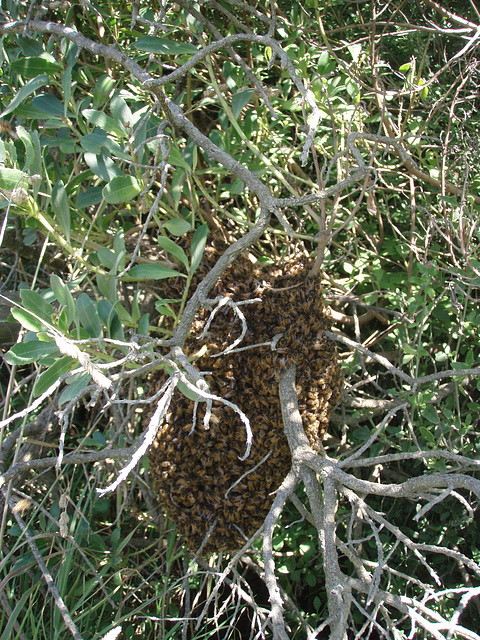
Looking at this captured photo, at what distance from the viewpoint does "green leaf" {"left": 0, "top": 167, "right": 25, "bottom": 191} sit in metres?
0.96

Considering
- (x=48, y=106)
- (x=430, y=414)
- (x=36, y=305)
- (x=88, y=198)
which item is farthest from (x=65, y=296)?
(x=430, y=414)

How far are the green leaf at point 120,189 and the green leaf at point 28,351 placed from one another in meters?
0.33

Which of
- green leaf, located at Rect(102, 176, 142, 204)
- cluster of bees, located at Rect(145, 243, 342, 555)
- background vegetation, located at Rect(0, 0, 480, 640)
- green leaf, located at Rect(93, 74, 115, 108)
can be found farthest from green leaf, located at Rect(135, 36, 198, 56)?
cluster of bees, located at Rect(145, 243, 342, 555)

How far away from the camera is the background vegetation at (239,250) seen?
1.14 metres

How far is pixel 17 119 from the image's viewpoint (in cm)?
171

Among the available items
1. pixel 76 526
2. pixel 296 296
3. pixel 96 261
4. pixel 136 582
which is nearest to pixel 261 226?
pixel 296 296

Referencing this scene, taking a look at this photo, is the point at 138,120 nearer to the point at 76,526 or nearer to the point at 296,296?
the point at 296,296

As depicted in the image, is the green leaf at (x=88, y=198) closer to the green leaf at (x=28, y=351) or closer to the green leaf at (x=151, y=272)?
the green leaf at (x=151, y=272)

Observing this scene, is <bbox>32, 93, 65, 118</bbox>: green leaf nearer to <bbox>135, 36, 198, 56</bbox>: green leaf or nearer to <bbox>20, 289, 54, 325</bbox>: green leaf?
<bbox>135, 36, 198, 56</bbox>: green leaf

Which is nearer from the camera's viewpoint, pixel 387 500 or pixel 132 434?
pixel 387 500

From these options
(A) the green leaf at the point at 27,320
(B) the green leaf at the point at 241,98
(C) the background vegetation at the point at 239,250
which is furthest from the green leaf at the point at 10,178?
(B) the green leaf at the point at 241,98

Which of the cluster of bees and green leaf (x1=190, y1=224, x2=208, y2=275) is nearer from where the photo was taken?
green leaf (x1=190, y1=224, x2=208, y2=275)

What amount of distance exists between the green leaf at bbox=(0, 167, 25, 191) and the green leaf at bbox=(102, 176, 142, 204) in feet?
0.53

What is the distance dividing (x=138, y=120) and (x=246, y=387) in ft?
2.37
